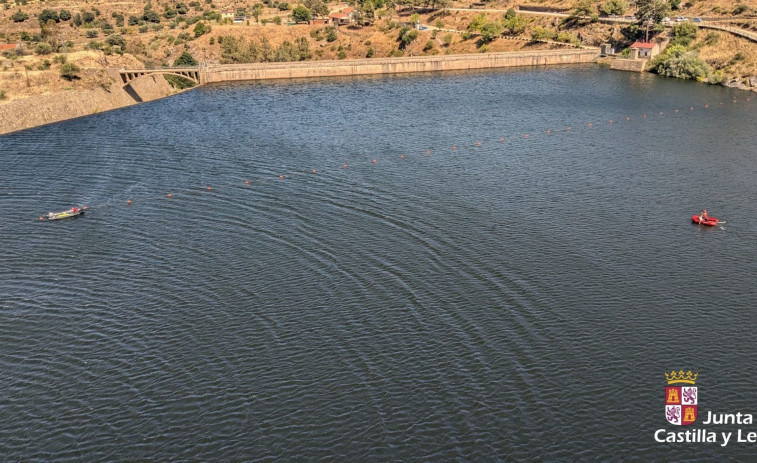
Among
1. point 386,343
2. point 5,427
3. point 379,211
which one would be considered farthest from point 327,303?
point 5,427

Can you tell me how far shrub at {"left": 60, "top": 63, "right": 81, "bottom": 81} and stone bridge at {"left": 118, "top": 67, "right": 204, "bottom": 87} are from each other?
10834 mm

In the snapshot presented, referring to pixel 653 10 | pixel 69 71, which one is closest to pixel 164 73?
pixel 69 71

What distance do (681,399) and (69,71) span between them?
149733 millimetres

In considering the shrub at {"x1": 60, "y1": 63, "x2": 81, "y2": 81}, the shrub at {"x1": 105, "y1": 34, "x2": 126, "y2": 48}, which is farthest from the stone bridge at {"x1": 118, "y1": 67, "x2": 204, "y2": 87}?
the shrub at {"x1": 105, "y1": 34, "x2": 126, "y2": 48}

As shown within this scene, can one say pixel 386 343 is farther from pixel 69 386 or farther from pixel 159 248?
pixel 159 248

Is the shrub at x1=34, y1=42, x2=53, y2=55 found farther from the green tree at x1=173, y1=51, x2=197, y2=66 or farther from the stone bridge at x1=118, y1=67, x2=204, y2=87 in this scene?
the green tree at x1=173, y1=51, x2=197, y2=66

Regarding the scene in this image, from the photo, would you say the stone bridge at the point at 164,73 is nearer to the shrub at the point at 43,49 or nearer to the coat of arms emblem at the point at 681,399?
the shrub at the point at 43,49

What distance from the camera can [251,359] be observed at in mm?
55344

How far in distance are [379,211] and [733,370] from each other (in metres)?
45.6

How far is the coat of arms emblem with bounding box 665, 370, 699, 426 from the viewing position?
159 feet

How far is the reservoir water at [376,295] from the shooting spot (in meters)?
48.2

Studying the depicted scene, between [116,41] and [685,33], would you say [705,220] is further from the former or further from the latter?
[116,41]

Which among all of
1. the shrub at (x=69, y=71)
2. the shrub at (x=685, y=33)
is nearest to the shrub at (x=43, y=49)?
the shrub at (x=69, y=71)

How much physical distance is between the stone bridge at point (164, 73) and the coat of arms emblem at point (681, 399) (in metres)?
147
